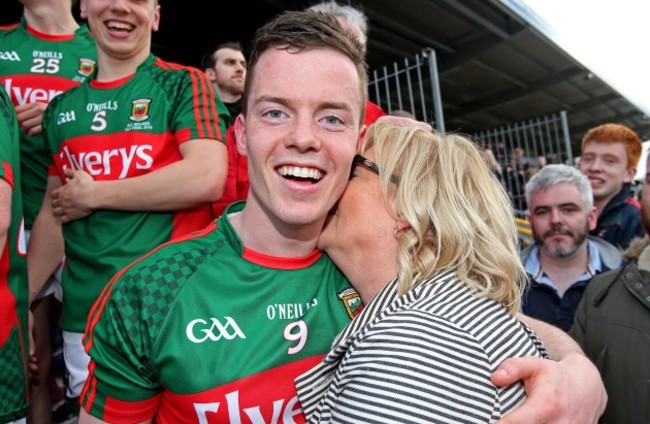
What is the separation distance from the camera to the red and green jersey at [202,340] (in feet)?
4.53

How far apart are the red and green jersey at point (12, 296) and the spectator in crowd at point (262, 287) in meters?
0.60

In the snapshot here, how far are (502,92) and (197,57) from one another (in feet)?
20.9

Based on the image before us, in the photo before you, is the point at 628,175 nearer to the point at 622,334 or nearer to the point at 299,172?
the point at 622,334

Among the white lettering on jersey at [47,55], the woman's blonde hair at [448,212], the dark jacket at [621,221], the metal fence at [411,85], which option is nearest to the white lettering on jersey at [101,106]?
the white lettering on jersey at [47,55]

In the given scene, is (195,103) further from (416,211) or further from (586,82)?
(586,82)

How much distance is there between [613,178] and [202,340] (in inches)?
166

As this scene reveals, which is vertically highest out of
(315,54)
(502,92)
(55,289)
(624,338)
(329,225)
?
(502,92)

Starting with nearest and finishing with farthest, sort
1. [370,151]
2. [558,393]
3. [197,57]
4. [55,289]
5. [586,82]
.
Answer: [558,393] < [370,151] < [55,289] < [197,57] < [586,82]

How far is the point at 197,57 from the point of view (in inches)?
305

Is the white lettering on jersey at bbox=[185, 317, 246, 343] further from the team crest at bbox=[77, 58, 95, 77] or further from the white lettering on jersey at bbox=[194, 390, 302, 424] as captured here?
the team crest at bbox=[77, 58, 95, 77]

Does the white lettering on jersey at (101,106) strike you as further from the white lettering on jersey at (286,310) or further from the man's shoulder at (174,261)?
the white lettering on jersey at (286,310)

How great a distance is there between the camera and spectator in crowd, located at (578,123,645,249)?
4.32 m

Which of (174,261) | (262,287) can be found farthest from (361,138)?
(174,261)

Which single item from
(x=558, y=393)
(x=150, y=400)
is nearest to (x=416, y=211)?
(x=558, y=393)
